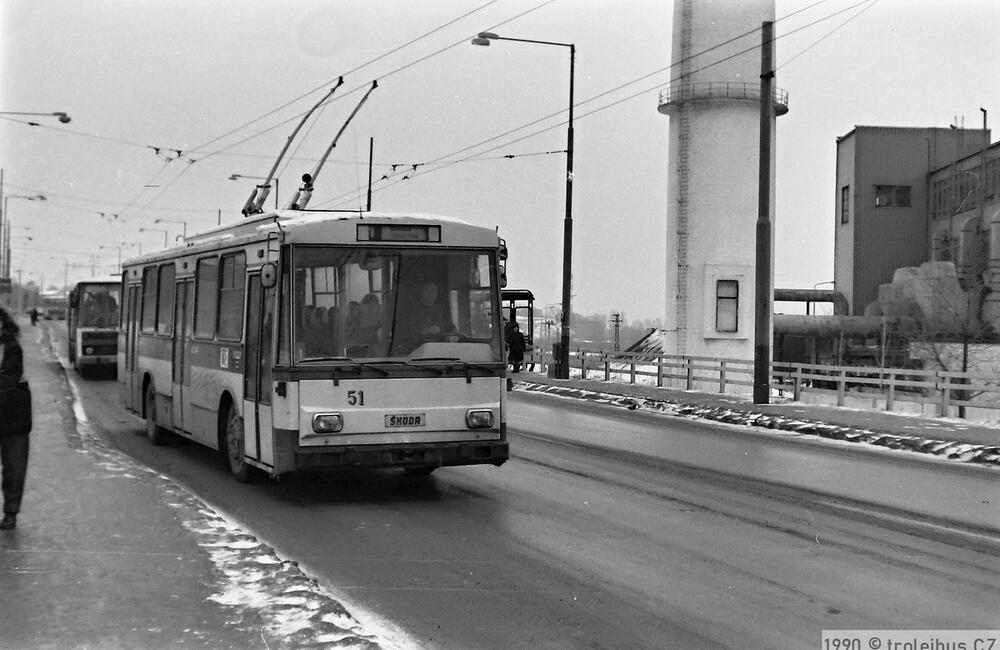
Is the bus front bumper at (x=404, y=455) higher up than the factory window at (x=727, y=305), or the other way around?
the factory window at (x=727, y=305)

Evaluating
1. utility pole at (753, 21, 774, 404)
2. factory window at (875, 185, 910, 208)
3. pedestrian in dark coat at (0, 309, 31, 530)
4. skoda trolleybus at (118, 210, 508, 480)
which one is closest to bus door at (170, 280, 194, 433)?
skoda trolleybus at (118, 210, 508, 480)

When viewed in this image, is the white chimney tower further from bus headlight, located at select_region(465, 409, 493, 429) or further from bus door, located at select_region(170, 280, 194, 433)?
bus headlight, located at select_region(465, 409, 493, 429)

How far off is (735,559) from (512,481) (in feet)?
13.6

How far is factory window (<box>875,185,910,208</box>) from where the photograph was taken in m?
64.4

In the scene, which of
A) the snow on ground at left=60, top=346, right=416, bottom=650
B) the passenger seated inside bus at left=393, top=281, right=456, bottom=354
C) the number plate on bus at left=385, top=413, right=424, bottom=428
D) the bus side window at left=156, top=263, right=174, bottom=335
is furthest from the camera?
the bus side window at left=156, top=263, right=174, bottom=335

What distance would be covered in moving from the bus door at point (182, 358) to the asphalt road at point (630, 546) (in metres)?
0.58

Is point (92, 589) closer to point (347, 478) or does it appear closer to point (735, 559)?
point (735, 559)

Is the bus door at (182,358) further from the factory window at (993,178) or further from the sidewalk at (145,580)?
the factory window at (993,178)

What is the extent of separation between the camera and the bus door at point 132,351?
53.0 ft

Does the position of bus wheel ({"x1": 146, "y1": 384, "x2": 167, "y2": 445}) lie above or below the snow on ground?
above

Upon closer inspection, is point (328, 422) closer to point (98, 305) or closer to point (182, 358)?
point (182, 358)

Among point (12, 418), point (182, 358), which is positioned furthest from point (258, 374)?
point (182, 358)

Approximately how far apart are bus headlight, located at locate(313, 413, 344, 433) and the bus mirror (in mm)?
1342

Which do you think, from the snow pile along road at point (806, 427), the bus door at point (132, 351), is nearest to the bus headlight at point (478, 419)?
the bus door at point (132, 351)
